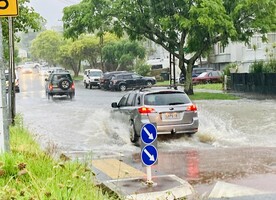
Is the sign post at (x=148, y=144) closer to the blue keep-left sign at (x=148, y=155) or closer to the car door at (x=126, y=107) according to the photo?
the blue keep-left sign at (x=148, y=155)

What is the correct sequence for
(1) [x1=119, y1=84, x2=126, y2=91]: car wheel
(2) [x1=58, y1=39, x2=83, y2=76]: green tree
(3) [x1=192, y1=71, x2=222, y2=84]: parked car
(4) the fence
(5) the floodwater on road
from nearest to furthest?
(5) the floodwater on road → (4) the fence → (1) [x1=119, y1=84, x2=126, y2=91]: car wheel → (3) [x1=192, y1=71, x2=222, y2=84]: parked car → (2) [x1=58, y1=39, x2=83, y2=76]: green tree

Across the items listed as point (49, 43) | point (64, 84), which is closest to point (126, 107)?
point (64, 84)

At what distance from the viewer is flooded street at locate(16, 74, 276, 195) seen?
9.45 metres

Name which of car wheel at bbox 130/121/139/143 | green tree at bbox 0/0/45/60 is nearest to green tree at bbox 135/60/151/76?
green tree at bbox 0/0/45/60

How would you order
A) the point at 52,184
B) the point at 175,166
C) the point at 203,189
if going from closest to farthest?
the point at 52,184, the point at 203,189, the point at 175,166

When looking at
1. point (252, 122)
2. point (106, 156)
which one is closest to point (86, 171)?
point (106, 156)

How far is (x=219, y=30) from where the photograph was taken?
1112 inches

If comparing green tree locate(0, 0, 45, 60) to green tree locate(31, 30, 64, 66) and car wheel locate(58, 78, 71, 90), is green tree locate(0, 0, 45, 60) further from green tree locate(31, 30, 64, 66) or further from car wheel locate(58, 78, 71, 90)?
green tree locate(31, 30, 64, 66)

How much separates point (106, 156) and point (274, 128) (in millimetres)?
7009

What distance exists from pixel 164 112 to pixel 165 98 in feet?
1.54

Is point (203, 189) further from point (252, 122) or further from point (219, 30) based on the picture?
point (219, 30)

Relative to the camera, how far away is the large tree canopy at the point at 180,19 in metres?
28.0

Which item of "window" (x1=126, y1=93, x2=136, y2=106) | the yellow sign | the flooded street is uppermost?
the yellow sign

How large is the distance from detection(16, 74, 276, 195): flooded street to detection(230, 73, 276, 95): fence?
23.3 ft
